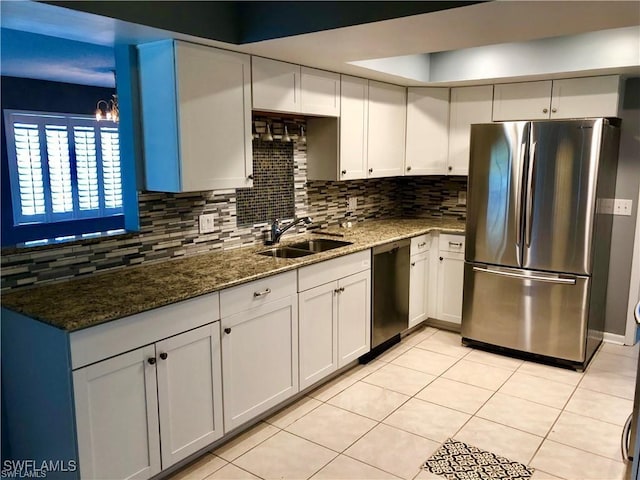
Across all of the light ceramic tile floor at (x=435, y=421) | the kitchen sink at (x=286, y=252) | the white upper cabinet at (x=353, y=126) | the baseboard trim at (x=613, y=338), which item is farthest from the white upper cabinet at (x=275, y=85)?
the baseboard trim at (x=613, y=338)

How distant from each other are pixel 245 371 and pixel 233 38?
1703mm

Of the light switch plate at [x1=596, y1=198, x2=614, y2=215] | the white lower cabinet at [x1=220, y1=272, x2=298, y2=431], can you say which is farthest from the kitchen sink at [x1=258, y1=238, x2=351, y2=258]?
the light switch plate at [x1=596, y1=198, x2=614, y2=215]

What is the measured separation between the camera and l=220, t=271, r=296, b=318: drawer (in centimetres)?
246

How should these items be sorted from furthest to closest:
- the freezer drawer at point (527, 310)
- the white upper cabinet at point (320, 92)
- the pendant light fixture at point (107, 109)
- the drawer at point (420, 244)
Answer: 1. the pendant light fixture at point (107, 109)
2. the drawer at point (420, 244)
3. the freezer drawer at point (527, 310)
4. the white upper cabinet at point (320, 92)

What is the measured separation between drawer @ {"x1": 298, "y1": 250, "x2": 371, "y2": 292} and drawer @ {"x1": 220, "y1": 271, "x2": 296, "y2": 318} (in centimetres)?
10

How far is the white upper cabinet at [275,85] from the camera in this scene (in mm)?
2891

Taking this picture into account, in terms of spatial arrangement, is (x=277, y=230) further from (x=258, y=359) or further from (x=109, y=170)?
(x=109, y=170)

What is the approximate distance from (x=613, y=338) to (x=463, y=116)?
84.7 inches

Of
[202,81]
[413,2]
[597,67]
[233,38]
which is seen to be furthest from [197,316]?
[597,67]

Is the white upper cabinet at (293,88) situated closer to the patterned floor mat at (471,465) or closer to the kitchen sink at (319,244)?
the kitchen sink at (319,244)

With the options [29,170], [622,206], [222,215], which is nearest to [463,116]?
[622,206]

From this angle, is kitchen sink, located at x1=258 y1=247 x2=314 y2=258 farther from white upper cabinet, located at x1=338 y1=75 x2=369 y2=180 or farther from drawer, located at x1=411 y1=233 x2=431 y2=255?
drawer, located at x1=411 y1=233 x2=431 y2=255

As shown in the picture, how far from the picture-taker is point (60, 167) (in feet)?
13.9

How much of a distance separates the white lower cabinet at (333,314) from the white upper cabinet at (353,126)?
708 millimetres
